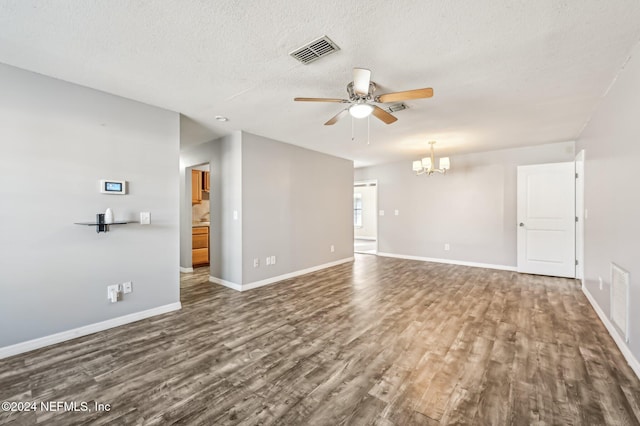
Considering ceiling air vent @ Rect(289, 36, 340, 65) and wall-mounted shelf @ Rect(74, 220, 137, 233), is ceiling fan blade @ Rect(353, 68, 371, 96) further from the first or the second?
wall-mounted shelf @ Rect(74, 220, 137, 233)

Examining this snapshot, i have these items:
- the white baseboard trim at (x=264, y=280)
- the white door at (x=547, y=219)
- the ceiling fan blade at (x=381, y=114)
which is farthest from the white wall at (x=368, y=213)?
the ceiling fan blade at (x=381, y=114)

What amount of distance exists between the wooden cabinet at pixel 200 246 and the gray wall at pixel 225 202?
122 cm

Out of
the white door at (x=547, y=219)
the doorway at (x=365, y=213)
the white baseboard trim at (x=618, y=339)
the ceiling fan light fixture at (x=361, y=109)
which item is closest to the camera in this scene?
the white baseboard trim at (x=618, y=339)

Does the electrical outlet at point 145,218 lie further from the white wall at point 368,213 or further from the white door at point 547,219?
the white wall at point 368,213

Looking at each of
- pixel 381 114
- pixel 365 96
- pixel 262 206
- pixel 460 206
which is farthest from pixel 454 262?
pixel 365 96

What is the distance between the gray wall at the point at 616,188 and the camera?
210cm

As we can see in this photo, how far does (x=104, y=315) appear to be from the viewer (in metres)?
2.83

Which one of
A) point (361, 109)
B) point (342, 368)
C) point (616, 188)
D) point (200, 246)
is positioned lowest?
point (342, 368)

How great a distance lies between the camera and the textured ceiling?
1676 mm

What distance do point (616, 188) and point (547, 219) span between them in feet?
9.16

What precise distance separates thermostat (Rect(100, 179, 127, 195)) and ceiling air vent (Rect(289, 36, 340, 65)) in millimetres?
2310

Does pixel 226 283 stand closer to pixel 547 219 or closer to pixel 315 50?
pixel 315 50

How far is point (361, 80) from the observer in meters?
2.08

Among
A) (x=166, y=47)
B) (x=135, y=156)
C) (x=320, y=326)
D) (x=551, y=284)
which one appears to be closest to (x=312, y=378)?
(x=320, y=326)
